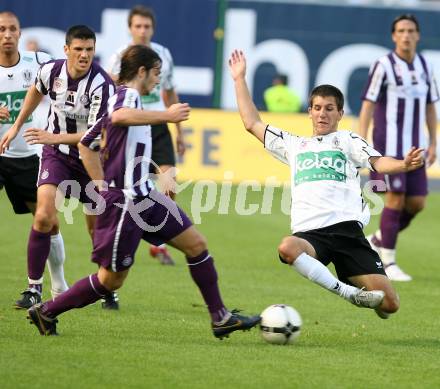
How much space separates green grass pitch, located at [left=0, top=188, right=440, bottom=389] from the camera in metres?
6.09

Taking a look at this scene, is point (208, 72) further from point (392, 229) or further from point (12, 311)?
point (12, 311)

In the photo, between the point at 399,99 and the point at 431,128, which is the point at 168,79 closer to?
the point at 399,99

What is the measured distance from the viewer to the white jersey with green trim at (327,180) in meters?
7.61

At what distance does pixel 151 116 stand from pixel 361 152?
1697mm

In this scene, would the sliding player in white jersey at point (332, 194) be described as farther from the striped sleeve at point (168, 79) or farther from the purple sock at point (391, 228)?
the striped sleeve at point (168, 79)

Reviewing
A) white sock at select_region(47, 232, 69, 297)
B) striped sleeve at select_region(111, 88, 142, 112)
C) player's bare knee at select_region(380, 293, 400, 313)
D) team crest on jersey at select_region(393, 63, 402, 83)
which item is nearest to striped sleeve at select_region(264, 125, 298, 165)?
player's bare knee at select_region(380, 293, 400, 313)

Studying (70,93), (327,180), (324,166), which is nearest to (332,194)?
(327,180)

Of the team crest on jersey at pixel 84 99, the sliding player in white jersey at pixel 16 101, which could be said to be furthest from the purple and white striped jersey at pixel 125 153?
the sliding player in white jersey at pixel 16 101

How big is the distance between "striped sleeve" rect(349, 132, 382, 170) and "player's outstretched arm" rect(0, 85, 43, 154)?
96.6 inches

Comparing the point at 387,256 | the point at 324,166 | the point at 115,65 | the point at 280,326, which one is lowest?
the point at 387,256

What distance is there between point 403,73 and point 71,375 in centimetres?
645

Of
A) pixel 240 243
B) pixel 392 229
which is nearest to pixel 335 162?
pixel 392 229

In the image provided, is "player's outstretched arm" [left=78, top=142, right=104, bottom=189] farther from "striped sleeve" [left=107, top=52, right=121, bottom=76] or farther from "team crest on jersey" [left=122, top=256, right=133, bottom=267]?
"striped sleeve" [left=107, top=52, right=121, bottom=76]

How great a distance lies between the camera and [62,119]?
8336 millimetres
